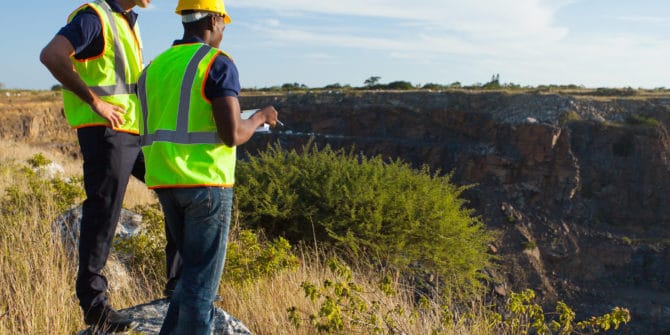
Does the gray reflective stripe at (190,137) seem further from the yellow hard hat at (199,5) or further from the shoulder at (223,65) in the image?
the yellow hard hat at (199,5)

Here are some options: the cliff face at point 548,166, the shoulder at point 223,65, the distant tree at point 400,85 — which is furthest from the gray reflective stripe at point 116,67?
the distant tree at point 400,85

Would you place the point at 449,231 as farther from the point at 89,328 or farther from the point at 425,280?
the point at 89,328

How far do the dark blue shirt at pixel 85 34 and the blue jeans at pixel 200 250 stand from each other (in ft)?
3.30

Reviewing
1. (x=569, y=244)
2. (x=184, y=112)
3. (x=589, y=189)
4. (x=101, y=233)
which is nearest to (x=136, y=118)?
(x=101, y=233)

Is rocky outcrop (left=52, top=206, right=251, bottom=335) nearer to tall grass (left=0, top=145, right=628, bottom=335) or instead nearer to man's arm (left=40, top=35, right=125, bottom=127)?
tall grass (left=0, top=145, right=628, bottom=335)

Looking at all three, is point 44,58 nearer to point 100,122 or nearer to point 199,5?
point 100,122

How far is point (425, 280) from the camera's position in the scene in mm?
7168

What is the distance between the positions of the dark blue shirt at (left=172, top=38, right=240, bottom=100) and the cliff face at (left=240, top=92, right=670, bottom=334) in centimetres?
1895

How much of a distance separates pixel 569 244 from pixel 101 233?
78.3ft

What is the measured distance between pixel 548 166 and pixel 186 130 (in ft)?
91.6

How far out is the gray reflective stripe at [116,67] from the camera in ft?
10.6

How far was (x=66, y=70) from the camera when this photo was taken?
299 centimetres

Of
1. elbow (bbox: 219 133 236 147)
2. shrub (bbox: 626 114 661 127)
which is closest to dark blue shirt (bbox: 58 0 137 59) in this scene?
elbow (bbox: 219 133 236 147)

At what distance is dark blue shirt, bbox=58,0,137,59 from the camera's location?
119 inches
